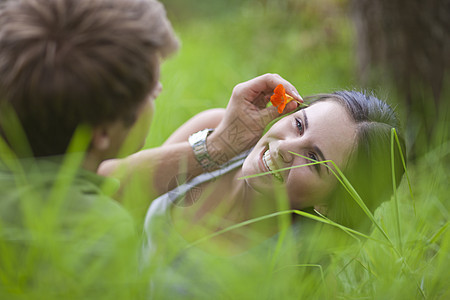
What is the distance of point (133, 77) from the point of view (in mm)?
1228

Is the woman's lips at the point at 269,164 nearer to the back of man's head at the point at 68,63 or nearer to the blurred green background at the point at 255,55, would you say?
the back of man's head at the point at 68,63

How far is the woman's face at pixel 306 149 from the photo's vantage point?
145cm

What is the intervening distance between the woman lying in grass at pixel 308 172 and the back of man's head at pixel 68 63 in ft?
1.55

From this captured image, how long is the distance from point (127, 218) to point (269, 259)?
44cm

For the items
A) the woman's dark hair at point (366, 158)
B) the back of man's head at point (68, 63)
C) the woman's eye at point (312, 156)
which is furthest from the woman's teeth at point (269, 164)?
the back of man's head at point (68, 63)

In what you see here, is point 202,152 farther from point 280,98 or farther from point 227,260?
point 227,260

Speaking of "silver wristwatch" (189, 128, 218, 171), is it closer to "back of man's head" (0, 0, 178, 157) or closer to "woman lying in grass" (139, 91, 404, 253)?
"woman lying in grass" (139, 91, 404, 253)

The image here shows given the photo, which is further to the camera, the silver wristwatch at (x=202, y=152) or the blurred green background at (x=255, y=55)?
the blurred green background at (x=255, y=55)

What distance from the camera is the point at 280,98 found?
1483 millimetres

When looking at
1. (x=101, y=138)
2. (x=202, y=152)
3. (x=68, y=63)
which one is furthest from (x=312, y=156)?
(x=68, y=63)

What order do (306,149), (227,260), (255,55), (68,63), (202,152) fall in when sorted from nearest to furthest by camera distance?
(68,63)
(227,260)
(306,149)
(202,152)
(255,55)

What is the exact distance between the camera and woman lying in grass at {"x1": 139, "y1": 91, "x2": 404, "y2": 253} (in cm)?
146

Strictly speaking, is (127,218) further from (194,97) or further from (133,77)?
(194,97)

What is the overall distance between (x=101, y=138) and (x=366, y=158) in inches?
35.5
